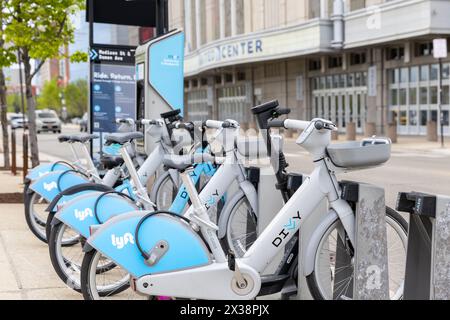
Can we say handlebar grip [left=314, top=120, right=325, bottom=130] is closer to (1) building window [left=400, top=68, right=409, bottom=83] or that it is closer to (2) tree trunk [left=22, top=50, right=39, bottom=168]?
(2) tree trunk [left=22, top=50, right=39, bottom=168]

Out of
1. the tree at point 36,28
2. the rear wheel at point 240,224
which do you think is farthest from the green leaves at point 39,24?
the rear wheel at point 240,224

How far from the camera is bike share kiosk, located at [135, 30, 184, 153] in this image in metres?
9.41

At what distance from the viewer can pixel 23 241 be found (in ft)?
23.9

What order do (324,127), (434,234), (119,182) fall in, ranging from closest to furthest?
(434,234)
(324,127)
(119,182)

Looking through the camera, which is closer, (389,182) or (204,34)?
(389,182)

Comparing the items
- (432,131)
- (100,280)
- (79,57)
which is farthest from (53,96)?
(100,280)

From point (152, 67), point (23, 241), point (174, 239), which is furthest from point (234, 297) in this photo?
point (152, 67)

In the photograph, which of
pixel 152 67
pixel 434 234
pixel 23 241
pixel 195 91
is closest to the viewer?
pixel 434 234

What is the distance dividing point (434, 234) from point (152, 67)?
6344 mm

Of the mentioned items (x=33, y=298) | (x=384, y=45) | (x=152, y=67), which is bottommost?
(x=33, y=298)

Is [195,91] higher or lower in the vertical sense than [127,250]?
higher

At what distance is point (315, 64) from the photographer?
38438 mm

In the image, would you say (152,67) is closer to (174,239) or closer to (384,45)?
(174,239)

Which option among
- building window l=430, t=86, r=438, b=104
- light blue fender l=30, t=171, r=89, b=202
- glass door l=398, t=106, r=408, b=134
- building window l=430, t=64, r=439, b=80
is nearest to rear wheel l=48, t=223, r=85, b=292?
light blue fender l=30, t=171, r=89, b=202
